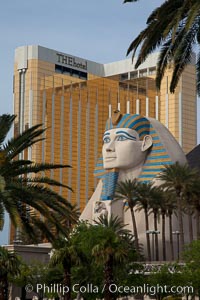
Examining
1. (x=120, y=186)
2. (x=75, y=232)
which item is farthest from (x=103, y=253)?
(x=120, y=186)

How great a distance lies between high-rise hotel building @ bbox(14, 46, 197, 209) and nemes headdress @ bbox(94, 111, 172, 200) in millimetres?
37976

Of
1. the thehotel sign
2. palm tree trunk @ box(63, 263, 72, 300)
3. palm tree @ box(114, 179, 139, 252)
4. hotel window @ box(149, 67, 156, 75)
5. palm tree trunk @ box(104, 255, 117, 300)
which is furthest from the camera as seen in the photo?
hotel window @ box(149, 67, 156, 75)

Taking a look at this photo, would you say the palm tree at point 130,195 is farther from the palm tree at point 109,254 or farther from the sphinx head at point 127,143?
the palm tree at point 109,254

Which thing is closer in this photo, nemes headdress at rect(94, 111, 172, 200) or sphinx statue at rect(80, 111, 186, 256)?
nemes headdress at rect(94, 111, 172, 200)

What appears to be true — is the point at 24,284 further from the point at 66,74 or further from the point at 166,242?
the point at 66,74

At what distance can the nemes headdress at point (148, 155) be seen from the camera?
247ft

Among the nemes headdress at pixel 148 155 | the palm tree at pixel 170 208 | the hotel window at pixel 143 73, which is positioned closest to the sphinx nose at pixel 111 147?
the nemes headdress at pixel 148 155

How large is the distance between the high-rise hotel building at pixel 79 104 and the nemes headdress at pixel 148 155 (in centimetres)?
3798

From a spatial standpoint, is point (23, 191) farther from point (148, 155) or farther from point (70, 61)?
point (70, 61)

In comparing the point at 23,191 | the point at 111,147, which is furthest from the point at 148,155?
the point at 23,191

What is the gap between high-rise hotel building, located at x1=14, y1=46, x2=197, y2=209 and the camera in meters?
118

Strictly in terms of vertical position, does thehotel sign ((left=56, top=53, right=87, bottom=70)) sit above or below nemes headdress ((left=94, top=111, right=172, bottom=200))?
Result: above

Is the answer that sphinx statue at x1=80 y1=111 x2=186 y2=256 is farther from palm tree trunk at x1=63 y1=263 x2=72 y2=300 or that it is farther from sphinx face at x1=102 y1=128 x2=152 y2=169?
palm tree trunk at x1=63 y1=263 x2=72 y2=300

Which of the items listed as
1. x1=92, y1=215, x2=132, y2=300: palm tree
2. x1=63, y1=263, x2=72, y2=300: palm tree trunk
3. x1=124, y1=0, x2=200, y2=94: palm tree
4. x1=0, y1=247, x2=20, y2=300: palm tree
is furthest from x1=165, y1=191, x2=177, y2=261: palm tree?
x1=124, y1=0, x2=200, y2=94: palm tree
